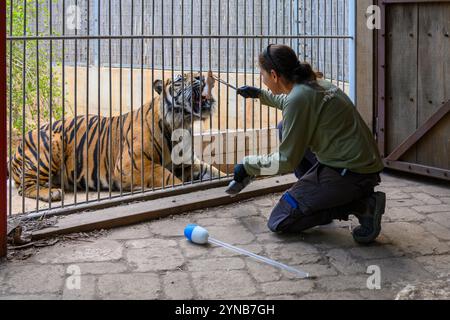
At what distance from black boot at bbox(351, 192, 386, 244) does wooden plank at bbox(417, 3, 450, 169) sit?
72.5 inches

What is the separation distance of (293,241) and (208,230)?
2.13 ft

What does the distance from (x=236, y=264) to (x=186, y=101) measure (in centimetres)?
254

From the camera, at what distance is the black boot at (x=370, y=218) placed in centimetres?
421

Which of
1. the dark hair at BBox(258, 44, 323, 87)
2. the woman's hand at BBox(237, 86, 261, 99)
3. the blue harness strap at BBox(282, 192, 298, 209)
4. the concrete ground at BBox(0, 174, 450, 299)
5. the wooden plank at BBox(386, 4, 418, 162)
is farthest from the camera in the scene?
the wooden plank at BBox(386, 4, 418, 162)

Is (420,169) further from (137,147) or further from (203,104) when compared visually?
(137,147)

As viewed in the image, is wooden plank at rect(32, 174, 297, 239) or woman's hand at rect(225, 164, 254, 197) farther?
wooden plank at rect(32, 174, 297, 239)

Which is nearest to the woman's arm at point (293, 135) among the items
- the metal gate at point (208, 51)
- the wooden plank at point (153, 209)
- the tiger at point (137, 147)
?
the wooden plank at point (153, 209)

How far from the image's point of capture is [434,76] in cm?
579

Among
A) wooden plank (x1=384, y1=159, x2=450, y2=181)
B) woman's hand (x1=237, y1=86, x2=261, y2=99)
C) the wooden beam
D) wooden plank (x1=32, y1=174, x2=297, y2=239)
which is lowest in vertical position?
wooden plank (x1=32, y1=174, x2=297, y2=239)

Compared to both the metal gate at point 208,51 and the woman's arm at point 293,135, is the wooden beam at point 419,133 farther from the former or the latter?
the woman's arm at point 293,135

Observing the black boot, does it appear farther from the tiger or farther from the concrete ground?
the tiger

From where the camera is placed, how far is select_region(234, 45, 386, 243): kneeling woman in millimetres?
4086

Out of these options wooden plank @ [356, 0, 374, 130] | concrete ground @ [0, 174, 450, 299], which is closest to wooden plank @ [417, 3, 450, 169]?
wooden plank @ [356, 0, 374, 130]

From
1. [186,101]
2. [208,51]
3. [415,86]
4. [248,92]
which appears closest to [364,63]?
[415,86]
